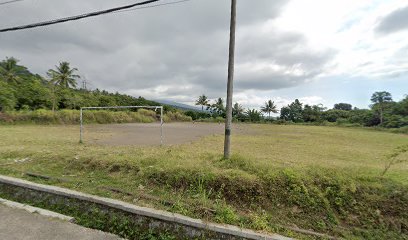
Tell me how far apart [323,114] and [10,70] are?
7042 cm

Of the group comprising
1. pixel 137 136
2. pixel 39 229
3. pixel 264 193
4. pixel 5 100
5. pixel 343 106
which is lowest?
pixel 39 229

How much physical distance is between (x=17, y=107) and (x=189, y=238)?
110 feet

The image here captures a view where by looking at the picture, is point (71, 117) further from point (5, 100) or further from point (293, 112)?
point (293, 112)

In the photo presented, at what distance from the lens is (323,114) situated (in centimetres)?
6012

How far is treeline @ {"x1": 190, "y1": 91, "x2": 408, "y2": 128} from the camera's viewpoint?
4362 cm

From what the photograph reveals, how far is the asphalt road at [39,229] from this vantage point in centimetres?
275

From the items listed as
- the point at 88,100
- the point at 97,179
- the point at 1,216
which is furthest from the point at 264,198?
the point at 88,100

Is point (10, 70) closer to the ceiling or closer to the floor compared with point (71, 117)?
closer to the ceiling

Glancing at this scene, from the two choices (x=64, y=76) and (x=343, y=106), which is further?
(x=343, y=106)

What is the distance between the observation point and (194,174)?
13.1ft

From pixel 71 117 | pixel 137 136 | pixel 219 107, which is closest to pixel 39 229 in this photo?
pixel 137 136

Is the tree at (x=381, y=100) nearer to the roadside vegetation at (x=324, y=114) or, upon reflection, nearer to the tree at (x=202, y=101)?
the roadside vegetation at (x=324, y=114)

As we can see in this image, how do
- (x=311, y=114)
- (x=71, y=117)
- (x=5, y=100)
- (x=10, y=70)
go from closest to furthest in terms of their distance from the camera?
1. (x=5, y=100)
2. (x=71, y=117)
3. (x=10, y=70)
4. (x=311, y=114)

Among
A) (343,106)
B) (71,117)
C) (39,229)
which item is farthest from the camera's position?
(343,106)
